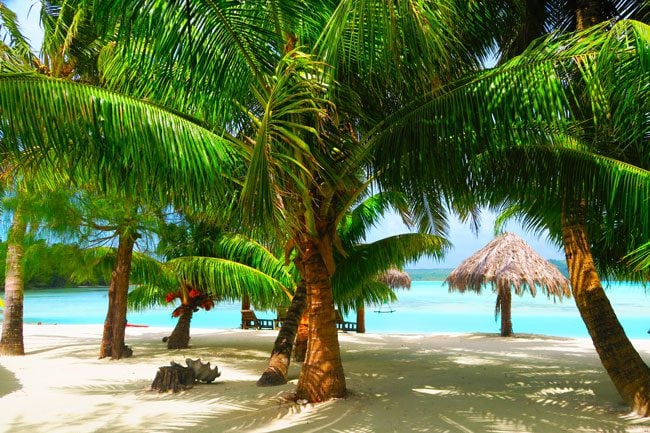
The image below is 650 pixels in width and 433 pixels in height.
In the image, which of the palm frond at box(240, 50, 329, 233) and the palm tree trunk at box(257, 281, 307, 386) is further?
the palm tree trunk at box(257, 281, 307, 386)

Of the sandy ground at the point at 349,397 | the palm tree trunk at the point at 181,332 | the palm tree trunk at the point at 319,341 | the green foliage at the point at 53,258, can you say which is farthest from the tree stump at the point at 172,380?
the palm tree trunk at the point at 181,332

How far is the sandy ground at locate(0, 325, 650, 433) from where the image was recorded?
4734 mm

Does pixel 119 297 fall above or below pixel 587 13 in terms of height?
below

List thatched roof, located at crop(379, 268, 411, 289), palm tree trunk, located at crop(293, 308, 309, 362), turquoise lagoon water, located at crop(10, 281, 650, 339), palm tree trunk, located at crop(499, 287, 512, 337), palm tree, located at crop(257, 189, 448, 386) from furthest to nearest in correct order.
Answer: turquoise lagoon water, located at crop(10, 281, 650, 339)
thatched roof, located at crop(379, 268, 411, 289)
palm tree trunk, located at crop(499, 287, 512, 337)
palm tree trunk, located at crop(293, 308, 309, 362)
palm tree, located at crop(257, 189, 448, 386)

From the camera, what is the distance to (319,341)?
5.54 metres

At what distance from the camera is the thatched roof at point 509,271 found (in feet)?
44.9

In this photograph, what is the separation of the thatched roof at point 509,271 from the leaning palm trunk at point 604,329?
8.34m

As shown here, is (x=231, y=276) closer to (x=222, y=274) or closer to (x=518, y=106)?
(x=222, y=274)

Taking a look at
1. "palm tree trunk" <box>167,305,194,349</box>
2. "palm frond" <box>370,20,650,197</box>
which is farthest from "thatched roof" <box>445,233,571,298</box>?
"palm frond" <box>370,20,650,197</box>

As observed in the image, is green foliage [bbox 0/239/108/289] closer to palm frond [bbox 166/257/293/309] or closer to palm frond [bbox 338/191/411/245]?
palm frond [bbox 166/257/293/309]

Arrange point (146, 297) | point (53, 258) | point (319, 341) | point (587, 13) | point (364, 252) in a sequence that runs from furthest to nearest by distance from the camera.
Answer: point (146, 297) → point (53, 258) → point (364, 252) → point (587, 13) → point (319, 341)

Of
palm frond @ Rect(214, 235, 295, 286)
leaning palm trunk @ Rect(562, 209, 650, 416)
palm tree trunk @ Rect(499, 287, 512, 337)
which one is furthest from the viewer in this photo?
palm tree trunk @ Rect(499, 287, 512, 337)

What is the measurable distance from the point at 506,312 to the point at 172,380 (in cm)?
998

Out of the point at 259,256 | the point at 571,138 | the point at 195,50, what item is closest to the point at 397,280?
the point at 259,256
